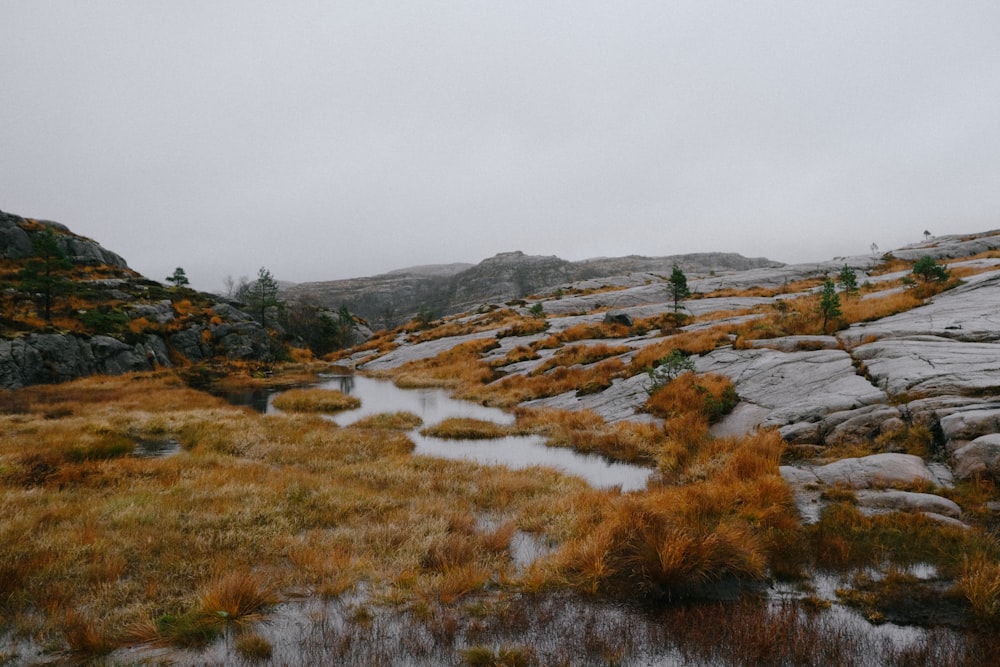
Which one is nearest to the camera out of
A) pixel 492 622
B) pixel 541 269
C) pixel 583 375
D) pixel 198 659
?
pixel 198 659

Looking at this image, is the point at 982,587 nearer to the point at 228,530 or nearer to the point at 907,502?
the point at 907,502

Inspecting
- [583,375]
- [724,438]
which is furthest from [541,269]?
[724,438]

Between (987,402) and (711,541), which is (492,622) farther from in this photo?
(987,402)

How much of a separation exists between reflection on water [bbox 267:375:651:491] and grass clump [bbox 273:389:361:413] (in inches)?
36.9

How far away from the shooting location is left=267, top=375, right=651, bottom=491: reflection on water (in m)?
13.1

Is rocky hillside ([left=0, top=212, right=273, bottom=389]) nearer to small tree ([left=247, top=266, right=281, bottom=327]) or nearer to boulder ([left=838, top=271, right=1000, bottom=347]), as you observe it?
small tree ([left=247, top=266, right=281, bottom=327])

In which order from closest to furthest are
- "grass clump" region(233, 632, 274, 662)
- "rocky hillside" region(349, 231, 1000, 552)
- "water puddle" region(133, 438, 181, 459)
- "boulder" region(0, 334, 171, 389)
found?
"grass clump" region(233, 632, 274, 662) → "rocky hillside" region(349, 231, 1000, 552) → "water puddle" region(133, 438, 181, 459) → "boulder" region(0, 334, 171, 389)

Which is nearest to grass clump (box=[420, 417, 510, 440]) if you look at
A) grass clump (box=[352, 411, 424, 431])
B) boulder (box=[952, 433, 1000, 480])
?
grass clump (box=[352, 411, 424, 431])

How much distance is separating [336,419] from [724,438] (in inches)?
708

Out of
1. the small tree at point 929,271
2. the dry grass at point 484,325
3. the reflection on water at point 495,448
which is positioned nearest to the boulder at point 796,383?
the reflection on water at point 495,448

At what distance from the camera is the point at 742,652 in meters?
5.13

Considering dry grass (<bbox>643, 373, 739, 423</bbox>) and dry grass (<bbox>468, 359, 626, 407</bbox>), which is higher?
dry grass (<bbox>643, 373, 739, 423</bbox>)

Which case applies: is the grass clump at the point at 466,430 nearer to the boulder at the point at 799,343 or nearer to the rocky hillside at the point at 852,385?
the rocky hillside at the point at 852,385

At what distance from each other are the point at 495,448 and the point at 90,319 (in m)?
Answer: 46.1
